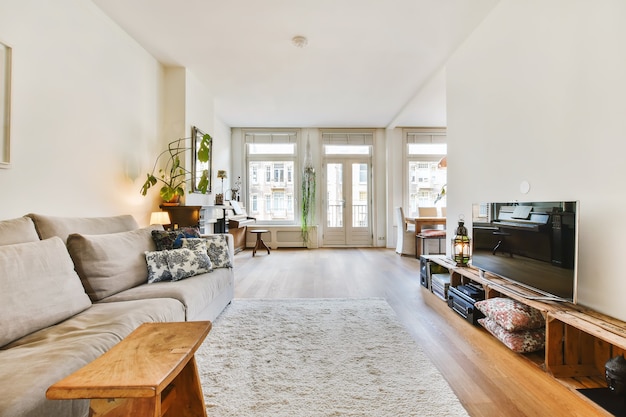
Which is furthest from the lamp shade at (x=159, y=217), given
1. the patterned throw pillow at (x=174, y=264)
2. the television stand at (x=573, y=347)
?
the television stand at (x=573, y=347)

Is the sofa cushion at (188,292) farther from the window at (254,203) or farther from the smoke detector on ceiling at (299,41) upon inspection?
the window at (254,203)

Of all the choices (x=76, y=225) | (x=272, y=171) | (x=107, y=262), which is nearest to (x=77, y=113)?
(x=76, y=225)

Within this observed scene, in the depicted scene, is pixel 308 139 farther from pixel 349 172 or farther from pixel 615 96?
pixel 615 96

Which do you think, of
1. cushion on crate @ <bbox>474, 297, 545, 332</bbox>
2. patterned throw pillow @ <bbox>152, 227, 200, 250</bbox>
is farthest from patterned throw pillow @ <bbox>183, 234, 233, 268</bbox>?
cushion on crate @ <bbox>474, 297, 545, 332</bbox>

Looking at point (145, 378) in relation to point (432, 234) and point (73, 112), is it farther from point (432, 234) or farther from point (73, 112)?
point (432, 234)

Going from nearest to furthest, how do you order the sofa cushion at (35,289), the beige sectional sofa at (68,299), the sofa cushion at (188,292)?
the beige sectional sofa at (68,299) < the sofa cushion at (35,289) < the sofa cushion at (188,292)

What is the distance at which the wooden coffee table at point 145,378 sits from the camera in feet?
2.84

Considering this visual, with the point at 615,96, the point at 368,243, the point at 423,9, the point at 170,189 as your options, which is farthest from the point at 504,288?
the point at 368,243

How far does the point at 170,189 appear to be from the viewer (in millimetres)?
3582

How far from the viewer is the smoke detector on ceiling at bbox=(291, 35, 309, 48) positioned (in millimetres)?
3209

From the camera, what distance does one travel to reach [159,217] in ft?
11.6

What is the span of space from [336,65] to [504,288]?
126 inches

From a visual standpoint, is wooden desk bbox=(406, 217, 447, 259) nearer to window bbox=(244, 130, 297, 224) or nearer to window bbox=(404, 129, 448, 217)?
window bbox=(404, 129, 448, 217)

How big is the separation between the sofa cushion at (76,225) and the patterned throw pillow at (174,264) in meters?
0.40
